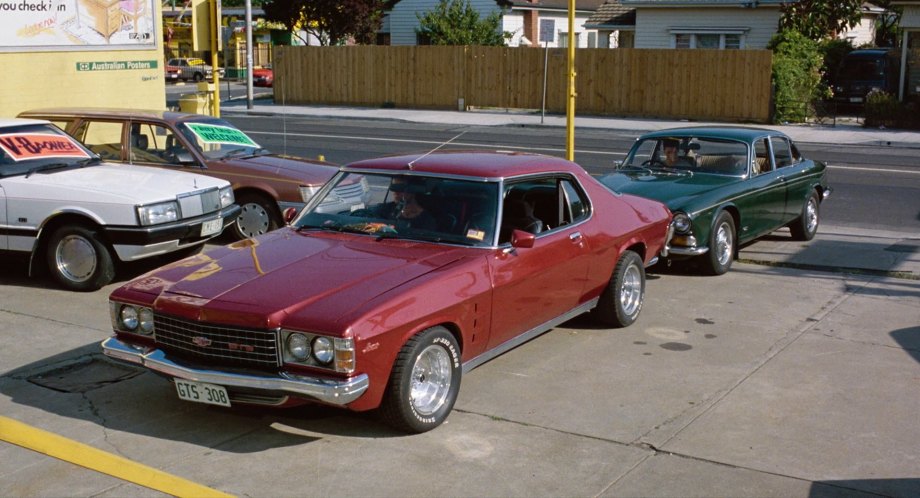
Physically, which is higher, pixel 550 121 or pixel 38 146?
pixel 38 146

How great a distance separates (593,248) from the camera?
26.2 ft

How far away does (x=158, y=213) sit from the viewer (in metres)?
9.68

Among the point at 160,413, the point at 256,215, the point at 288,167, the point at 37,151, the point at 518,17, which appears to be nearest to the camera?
the point at 160,413

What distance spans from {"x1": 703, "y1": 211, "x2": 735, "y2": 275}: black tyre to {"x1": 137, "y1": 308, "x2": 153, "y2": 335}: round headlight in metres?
5.94

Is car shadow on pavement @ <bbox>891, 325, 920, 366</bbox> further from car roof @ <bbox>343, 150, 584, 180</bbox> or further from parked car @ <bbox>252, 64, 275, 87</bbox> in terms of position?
parked car @ <bbox>252, 64, 275, 87</bbox>

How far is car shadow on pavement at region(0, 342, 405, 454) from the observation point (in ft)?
20.4

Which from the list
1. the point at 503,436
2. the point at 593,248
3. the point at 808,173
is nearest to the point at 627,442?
the point at 503,436

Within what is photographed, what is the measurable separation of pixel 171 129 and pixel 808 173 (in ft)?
24.3

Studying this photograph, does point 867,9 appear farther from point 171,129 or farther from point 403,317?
point 403,317

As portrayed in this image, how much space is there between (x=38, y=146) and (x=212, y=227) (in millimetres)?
2029

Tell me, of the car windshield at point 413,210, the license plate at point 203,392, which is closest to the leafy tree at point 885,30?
the car windshield at point 413,210

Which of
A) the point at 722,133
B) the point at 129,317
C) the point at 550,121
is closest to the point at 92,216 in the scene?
the point at 129,317

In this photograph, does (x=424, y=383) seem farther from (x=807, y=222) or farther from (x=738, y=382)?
(x=807, y=222)

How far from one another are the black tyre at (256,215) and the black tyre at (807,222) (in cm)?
609
